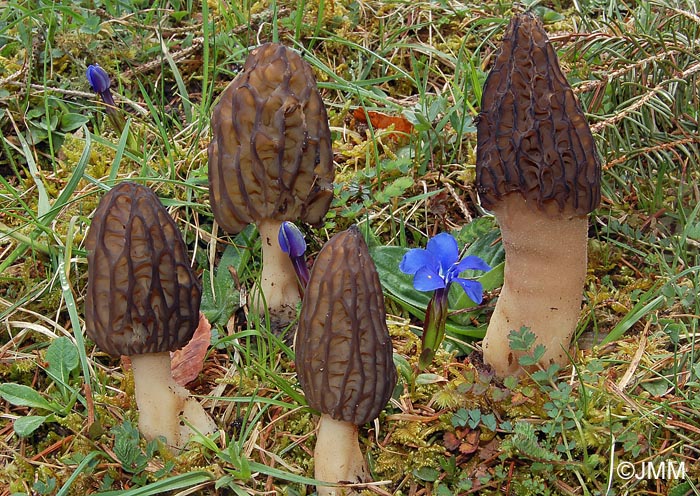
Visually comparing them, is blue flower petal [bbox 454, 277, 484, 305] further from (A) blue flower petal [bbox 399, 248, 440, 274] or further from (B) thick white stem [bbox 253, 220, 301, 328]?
(B) thick white stem [bbox 253, 220, 301, 328]

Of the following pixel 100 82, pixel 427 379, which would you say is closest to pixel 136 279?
pixel 427 379

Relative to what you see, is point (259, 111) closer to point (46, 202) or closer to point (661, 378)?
point (46, 202)

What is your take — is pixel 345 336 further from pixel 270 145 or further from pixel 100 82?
pixel 100 82

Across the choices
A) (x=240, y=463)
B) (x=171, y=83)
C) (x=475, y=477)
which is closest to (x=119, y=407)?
(x=240, y=463)

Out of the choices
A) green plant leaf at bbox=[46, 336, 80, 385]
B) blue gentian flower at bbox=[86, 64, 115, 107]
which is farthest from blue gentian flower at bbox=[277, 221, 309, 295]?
blue gentian flower at bbox=[86, 64, 115, 107]

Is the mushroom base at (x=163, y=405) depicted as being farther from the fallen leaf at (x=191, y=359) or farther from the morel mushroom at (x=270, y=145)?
the morel mushroom at (x=270, y=145)
